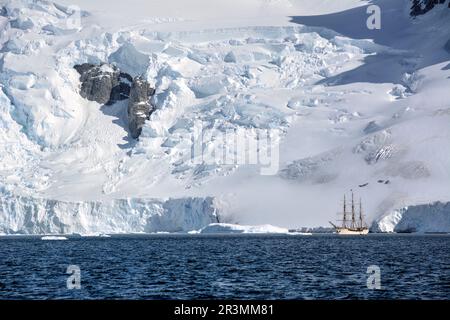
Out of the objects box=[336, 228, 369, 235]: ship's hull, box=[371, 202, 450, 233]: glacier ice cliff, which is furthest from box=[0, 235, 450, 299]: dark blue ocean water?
box=[336, 228, 369, 235]: ship's hull

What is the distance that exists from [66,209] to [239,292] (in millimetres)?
135293

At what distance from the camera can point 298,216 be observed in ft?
634

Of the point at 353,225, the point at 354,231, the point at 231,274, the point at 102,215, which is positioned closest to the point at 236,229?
the point at 354,231

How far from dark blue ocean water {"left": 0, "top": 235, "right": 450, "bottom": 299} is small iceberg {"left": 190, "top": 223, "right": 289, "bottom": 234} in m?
69.9

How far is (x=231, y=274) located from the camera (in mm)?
74062

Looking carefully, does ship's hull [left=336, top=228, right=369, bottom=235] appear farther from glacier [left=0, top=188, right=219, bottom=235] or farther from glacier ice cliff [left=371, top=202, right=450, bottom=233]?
glacier [left=0, top=188, right=219, bottom=235]

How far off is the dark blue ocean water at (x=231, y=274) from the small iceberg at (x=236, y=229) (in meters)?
69.9

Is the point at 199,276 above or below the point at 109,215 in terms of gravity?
below

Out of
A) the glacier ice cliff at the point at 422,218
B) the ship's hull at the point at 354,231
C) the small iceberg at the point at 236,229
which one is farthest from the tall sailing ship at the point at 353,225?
the glacier ice cliff at the point at 422,218

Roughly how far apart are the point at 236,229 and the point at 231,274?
108 metres

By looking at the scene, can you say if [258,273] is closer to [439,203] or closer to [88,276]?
[88,276]

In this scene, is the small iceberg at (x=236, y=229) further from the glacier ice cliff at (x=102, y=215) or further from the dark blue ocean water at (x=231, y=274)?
the dark blue ocean water at (x=231, y=274)

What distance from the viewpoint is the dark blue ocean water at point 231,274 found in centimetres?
6038
